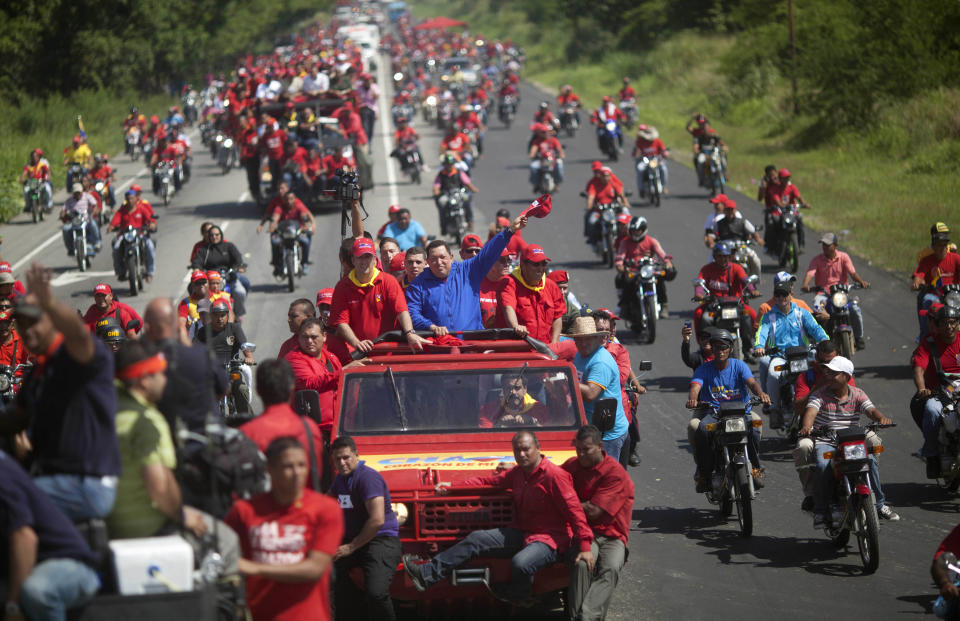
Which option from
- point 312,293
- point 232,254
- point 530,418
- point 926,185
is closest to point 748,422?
point 530,418

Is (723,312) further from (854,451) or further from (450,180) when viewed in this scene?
(450,180)

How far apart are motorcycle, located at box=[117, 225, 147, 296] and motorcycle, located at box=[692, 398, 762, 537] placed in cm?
1532

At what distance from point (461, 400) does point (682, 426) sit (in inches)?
247

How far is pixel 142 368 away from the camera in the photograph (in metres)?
7.14

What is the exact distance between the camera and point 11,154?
43.4 meters

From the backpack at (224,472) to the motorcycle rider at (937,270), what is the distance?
39.5 ft

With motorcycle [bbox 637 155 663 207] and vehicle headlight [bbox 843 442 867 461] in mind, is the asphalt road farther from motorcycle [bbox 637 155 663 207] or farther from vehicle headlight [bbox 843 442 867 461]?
vehicle headlight [bbox 843 442 867 461]

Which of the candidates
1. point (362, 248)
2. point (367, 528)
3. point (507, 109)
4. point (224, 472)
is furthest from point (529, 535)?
point (507, 109)

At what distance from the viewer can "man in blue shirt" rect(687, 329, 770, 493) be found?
12.9 metres

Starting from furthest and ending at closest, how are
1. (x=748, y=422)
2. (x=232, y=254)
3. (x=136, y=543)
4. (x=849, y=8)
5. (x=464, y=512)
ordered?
(x=849, y=8) < (x=232, y=254) < (x=748, y=422) < (x=464, y=512) < (x=136, y=543)

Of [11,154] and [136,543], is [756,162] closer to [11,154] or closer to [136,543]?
[11,154]

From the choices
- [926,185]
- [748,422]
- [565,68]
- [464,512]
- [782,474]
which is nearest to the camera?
[464,512]

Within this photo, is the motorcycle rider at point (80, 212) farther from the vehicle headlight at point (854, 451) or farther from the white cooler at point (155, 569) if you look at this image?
the white cooler at point (155, 569)

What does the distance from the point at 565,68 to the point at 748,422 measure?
73.5 m
